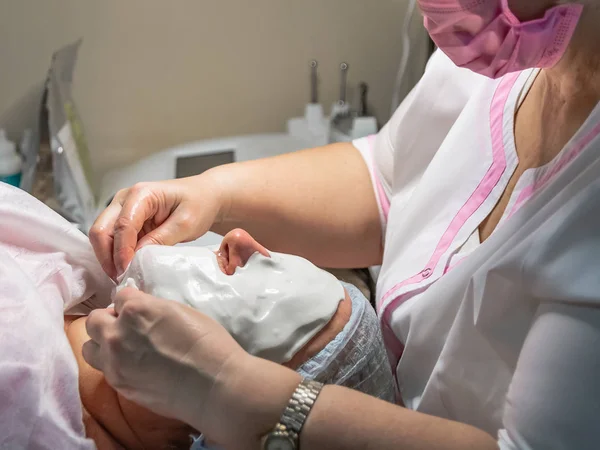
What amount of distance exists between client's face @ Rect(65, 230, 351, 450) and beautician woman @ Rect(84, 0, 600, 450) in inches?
1.9

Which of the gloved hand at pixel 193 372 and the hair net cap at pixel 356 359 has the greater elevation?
the gloved hand at pixel 193 372

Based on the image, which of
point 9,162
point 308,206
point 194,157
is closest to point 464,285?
point 308,206

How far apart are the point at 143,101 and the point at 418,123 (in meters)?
0.77

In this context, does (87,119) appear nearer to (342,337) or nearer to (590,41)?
(342,337)

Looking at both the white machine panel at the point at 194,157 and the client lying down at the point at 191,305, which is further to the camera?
the white machine panel at the point at 194,157

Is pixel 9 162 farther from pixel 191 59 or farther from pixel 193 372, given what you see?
pixel 193 372

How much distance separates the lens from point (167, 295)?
0.65m

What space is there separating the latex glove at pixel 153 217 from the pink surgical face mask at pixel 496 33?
0.42m

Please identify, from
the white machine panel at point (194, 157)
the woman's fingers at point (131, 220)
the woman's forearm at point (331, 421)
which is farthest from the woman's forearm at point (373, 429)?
the white machine panel at point (194, 157)

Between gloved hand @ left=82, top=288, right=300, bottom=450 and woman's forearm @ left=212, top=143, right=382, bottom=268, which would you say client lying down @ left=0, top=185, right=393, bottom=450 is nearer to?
gloved hand @ left=82, top=288, right=300, bottom=450

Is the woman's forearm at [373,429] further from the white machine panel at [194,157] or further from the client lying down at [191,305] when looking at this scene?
the white machine panel at [194,157]

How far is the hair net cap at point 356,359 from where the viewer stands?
2.20 ft

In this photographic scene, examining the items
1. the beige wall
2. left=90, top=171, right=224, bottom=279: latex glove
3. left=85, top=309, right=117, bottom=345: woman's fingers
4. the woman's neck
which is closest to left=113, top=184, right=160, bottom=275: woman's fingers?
left=90, top=171, right=224, bottom=279: latex glove

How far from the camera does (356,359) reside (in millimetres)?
688
